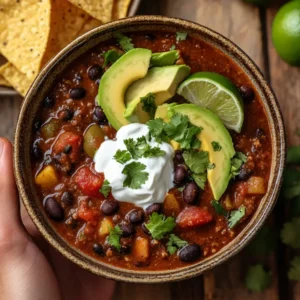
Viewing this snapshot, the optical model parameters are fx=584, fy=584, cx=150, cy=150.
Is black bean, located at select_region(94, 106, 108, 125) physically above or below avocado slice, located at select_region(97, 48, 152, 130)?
below

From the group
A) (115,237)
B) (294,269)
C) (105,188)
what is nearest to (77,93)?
(105,188)

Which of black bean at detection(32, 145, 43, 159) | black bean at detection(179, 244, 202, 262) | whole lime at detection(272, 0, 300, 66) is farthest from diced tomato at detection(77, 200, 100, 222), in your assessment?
whole lime at detection(272, 0, 300, 66)

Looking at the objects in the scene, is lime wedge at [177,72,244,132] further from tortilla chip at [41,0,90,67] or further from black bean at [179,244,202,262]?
tortilla chip at [41,0,90,67]

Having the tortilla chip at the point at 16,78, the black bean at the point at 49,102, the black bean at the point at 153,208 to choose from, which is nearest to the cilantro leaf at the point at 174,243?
the black bean at the point at 153,208

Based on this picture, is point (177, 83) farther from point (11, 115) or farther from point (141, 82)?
point (11, 115)

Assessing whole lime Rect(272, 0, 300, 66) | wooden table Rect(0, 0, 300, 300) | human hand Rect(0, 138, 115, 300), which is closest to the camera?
human hand Rect(0, 138, 115, 300)

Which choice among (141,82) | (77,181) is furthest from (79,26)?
(77,181)
